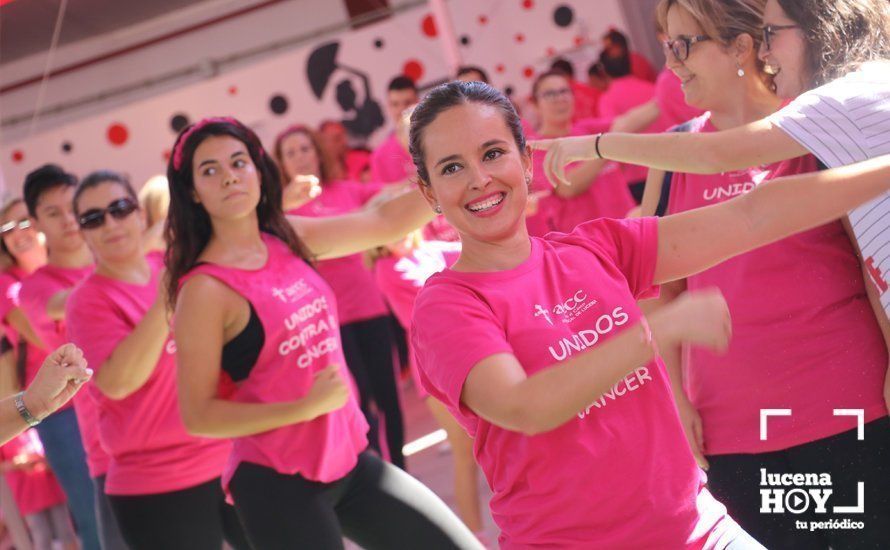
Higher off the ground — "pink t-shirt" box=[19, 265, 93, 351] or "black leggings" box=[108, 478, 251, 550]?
"pink t-shirt" box=[19, 265, 93, 351]

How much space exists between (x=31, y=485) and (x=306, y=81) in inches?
211

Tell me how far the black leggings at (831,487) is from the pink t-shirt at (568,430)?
18.5 inches

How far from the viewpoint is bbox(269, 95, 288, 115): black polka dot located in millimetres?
9359

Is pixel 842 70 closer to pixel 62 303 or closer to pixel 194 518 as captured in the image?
pixel 194 518

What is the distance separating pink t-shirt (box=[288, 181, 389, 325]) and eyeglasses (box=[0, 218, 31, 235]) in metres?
1.10

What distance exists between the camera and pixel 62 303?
3.75m

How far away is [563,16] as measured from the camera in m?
8.75

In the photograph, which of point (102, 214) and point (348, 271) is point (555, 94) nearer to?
point (348, 271)

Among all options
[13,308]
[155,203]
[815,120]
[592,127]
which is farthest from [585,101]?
[815,120]

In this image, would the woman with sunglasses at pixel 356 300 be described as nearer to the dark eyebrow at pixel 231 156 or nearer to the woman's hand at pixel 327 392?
the dark eyebrow at pixel 231 156

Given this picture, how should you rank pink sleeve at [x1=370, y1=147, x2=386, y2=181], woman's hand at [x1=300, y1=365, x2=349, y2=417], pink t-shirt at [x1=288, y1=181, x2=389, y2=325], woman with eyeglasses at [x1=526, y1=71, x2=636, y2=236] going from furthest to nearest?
pink sleeve at [x1=370, y1=147, x2=386, y2=181] → pink t-shirt at [x1=288, y1=181, x2=389, y2=325] → woman with eyeglasses at [x1=526, y1=71, x2=636, y2=236] → woman's hand at [x1=300, y1=365, x2=349, y2=417]

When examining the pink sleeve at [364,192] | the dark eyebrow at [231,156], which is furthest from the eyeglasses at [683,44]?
the pink sleeve at [364,192]

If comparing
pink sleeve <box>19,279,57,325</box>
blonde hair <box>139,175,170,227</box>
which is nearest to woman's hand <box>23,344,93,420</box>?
pink sleeve <box>19,279,57,325</box>

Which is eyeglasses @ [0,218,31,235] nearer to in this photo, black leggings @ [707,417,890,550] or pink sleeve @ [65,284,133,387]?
pink sleeve @ [65,284,133,387]
